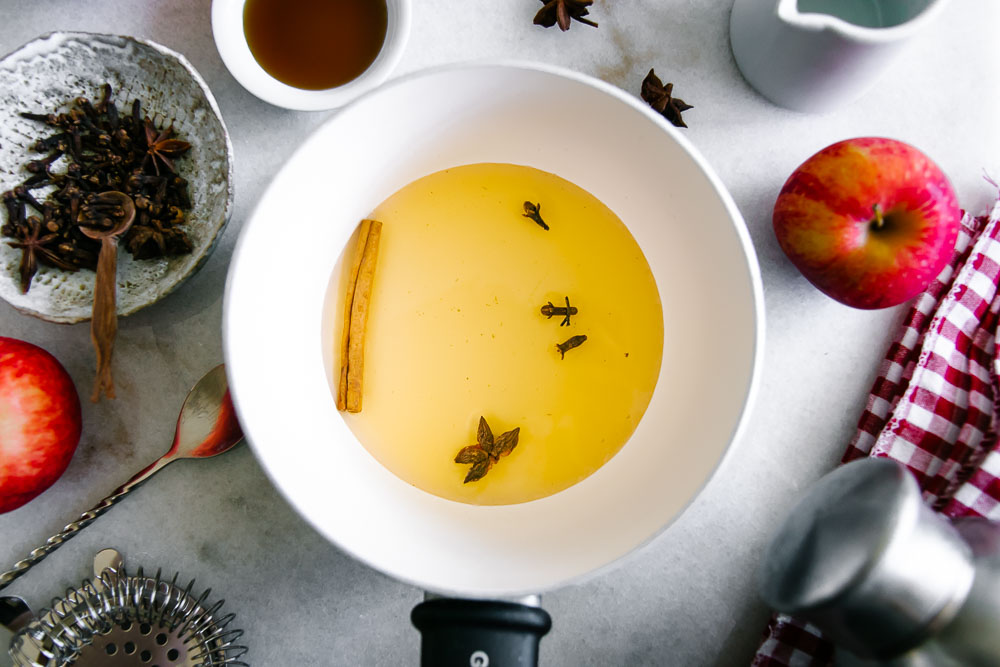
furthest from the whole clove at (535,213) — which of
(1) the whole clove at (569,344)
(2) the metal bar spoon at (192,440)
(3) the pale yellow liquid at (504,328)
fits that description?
(2) the metal bar spoon at (192,440)

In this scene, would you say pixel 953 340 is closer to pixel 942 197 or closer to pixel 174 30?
pixel 942 197

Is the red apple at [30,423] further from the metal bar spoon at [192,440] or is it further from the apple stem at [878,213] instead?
the apple stem at [878,213]

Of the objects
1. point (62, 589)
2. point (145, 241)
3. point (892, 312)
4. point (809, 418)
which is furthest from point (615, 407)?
point (62, 589)

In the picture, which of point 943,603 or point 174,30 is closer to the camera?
point 943,603

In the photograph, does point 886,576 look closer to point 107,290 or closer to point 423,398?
point 423,398

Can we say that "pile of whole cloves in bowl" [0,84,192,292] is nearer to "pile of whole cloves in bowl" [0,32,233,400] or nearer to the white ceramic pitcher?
"pile of whole cloves in bowl" [0,32,233,400]

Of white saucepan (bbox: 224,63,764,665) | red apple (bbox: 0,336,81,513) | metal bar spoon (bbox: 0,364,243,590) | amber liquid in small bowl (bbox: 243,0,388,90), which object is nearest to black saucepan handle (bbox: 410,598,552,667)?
white saucepan (bbox: 224,63,764,665)

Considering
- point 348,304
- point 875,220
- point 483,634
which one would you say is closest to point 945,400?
point 875,220
